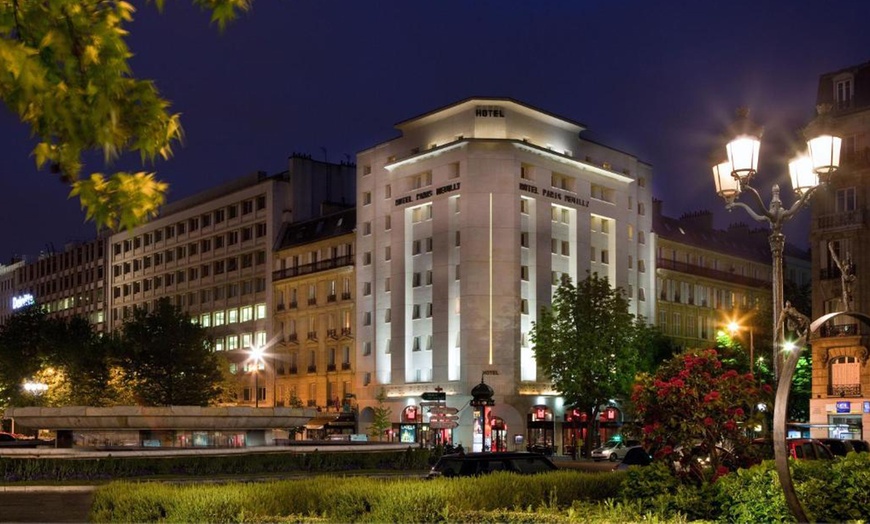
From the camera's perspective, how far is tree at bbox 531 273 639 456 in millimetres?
72000

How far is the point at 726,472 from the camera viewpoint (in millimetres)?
16234

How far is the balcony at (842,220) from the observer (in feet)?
205

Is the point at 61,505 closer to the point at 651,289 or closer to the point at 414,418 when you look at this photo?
the point at 414,418

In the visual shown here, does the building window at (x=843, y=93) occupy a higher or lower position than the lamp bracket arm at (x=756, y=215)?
higher

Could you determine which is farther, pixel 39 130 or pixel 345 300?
pixel 345 300

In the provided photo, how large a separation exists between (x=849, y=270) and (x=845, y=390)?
7036 mm

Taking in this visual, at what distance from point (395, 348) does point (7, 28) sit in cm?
7753

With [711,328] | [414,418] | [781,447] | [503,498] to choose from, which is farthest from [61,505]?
[711,328]

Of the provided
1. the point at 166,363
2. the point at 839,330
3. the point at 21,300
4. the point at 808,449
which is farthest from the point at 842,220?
the point at 21,300

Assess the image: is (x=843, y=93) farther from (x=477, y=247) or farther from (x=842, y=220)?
(x=477, y=247)

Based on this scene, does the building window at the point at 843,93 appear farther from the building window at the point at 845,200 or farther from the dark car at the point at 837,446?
the dark car at the point at 837,446

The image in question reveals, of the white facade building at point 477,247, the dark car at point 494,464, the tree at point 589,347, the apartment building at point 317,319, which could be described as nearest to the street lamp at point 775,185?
the dark car at point 494,464

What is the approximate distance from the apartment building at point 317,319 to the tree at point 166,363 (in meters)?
12.6

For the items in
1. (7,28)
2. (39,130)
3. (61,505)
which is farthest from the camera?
(61,505)
